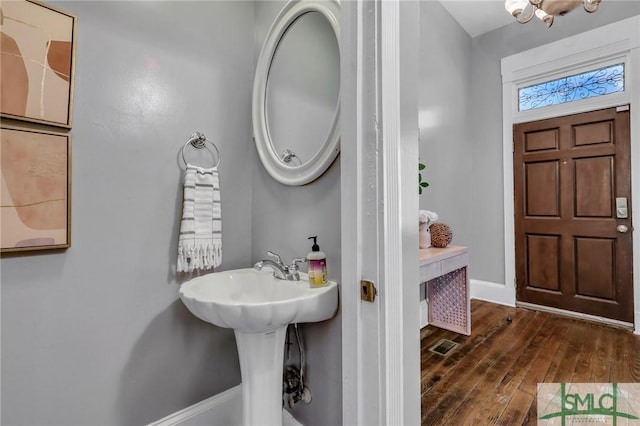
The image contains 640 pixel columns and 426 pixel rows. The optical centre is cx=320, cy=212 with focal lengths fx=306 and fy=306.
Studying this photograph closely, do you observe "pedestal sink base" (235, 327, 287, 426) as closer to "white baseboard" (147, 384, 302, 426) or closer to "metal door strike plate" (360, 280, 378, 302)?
"white baseboard" (147, 384, 302, 426)

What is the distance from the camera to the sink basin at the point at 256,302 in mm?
976

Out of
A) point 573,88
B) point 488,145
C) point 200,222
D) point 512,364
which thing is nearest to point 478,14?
point 573,88

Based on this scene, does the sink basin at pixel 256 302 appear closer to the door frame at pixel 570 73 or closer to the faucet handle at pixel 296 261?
the faucet handle at pixel 296 261

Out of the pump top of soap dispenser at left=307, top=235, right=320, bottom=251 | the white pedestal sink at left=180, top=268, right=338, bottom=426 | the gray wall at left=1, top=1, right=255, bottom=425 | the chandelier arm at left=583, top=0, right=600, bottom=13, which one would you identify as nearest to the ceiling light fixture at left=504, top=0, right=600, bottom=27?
the chandelier arm at left=583, top=0, right=600, bottom=13

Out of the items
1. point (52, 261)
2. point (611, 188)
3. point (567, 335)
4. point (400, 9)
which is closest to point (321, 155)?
point (400, 9)

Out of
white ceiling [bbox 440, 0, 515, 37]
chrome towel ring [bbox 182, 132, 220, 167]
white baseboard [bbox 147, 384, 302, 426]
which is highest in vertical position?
white ceiling [bbox 440, 0, 515, 37]

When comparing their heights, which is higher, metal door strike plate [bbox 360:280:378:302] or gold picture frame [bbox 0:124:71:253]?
gold picture frame [bbox 0:124:71:253]

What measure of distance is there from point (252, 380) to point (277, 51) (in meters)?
1.45

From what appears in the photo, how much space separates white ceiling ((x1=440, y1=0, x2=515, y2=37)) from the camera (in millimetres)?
2922

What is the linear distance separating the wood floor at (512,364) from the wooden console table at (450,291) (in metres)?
0.10

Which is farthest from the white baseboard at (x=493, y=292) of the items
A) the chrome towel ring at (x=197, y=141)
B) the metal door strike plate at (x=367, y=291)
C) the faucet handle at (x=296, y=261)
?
the chrome towel ring at (x=197, y=141)

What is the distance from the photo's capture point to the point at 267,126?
1.50m

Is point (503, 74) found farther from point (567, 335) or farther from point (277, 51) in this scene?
point (277, 51)

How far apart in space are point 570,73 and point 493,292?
89.7 inches
